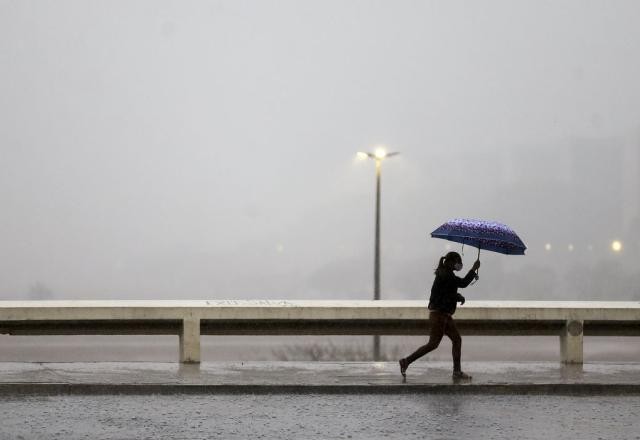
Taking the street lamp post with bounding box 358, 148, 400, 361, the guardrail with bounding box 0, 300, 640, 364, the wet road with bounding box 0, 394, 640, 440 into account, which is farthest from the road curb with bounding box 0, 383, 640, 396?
the street lamp post with bounding box 358, 148, 400, 361

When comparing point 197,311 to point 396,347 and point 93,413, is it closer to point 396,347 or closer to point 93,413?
point 93,413

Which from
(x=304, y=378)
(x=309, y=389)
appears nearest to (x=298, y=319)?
(x=304, y=378)

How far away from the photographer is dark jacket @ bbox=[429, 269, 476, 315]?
13.4 meters

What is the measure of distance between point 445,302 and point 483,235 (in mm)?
1049

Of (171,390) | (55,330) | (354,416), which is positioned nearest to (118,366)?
(55,330)

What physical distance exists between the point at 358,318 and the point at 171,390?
12.2ft

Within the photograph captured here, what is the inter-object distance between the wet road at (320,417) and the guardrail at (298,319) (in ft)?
10.0

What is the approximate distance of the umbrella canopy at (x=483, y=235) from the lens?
512 inches

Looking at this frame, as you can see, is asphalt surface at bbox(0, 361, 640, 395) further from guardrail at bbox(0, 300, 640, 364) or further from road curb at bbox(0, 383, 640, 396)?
guardrail at bbox(0, 300, 640, 364)

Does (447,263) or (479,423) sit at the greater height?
(447,263)

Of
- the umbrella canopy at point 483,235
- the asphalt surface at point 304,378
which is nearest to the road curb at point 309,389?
the asphalt surface at point 304,378

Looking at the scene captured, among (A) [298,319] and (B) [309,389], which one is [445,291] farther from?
(A) [298,319]

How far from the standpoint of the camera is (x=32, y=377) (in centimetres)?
1323

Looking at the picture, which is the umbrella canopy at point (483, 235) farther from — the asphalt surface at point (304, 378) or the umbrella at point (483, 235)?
the asphalt surface at point (304, 378)
